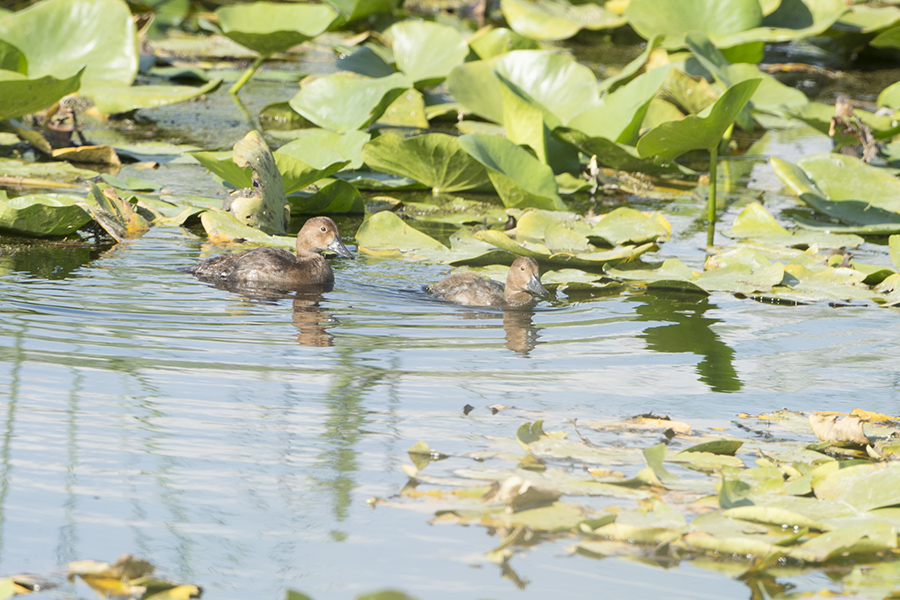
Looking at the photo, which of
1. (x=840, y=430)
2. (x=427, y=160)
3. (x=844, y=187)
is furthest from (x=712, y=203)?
(x=840, y=430)

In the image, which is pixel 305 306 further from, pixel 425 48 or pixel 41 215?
pixel 425 48

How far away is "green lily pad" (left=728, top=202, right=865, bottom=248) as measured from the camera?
668 centimetres

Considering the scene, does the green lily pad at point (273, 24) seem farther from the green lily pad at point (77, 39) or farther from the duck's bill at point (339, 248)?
the duck's bill at point (339, 248)

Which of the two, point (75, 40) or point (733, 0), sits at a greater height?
point (733, 0)

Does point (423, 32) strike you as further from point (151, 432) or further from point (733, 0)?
point (151, 432)

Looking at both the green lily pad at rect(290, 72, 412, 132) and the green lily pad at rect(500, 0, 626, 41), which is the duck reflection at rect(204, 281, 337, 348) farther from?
the green lily pad at rect(500, 0, 626, 41)

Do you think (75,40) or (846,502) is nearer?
(846,502)

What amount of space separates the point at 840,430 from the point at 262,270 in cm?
340

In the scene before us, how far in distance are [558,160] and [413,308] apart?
2877 millimetres

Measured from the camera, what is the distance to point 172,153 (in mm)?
8227

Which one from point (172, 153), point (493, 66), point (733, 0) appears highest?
point (733, 0)

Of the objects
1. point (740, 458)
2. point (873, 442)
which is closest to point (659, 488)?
point (740, 458)

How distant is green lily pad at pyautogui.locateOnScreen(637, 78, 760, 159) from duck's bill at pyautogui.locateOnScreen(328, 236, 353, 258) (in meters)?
1.85

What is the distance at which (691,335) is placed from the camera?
16.9ft
